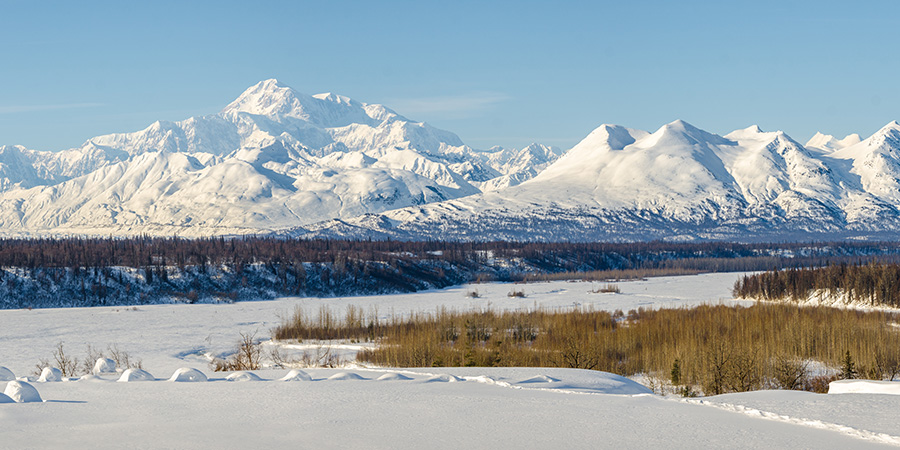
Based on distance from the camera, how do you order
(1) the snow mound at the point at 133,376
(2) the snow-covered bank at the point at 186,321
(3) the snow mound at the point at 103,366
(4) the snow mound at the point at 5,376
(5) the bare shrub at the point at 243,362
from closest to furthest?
(1) the snow mound at the point at 133,376
(4) the snow mound at the point at 5,376
(3) the snow mound at the point at 103,366
(5) the bare shrub at the point at 243,362
(2) the snow-covered bank at the point at 186,321

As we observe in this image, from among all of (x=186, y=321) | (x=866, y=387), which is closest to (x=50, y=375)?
(x=866, y=387)

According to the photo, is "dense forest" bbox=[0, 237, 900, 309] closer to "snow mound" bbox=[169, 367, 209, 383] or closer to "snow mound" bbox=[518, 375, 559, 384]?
"snow mound" bbox=[518, 375, 559, 384]

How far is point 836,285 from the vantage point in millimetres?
93750

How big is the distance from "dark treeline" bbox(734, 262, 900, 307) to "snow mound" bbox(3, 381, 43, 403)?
80.2 m

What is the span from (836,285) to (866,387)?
78.1m

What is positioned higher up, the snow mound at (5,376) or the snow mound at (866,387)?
the snow mound at (866,387)

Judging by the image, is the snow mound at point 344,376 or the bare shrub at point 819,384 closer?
the snow mound at point 344,376

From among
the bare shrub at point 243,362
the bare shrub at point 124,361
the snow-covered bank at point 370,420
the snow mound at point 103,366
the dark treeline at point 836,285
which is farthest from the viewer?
the dark treeline at point 836,285

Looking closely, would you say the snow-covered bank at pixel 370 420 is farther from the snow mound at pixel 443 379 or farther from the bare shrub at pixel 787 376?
the bare shrub at pixel 787 376

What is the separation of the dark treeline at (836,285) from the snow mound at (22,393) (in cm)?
8017

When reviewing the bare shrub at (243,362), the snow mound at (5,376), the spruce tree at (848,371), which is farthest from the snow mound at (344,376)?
the spruce tree at (848,371)

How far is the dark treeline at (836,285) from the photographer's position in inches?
3305

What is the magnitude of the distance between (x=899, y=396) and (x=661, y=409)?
6200mm

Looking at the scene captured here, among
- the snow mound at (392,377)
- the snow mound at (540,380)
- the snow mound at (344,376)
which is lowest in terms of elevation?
the snow mound at (540,380)
